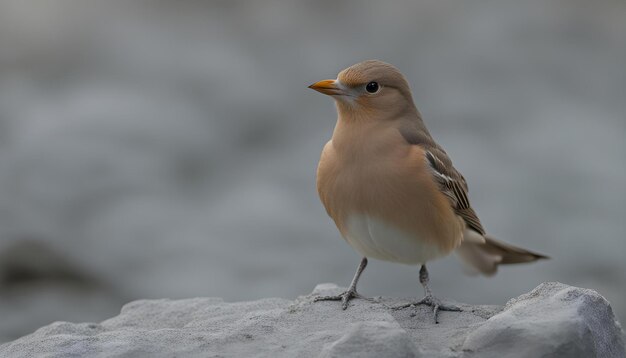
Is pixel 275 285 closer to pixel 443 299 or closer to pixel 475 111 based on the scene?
pixel 475 111

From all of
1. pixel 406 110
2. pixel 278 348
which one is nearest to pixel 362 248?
pixel 406 110

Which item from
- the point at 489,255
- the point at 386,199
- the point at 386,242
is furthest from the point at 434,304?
the point at 489,255

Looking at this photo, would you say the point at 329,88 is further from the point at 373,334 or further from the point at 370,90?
the point at 373,334

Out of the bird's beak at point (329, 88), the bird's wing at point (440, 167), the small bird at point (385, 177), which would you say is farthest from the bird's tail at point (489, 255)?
the bird's beak at point (329, 88)

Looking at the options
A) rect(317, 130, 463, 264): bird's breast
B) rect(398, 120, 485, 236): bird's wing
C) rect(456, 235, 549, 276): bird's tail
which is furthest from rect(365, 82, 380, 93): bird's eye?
rect(456, 235, 549, 276): bird's tail

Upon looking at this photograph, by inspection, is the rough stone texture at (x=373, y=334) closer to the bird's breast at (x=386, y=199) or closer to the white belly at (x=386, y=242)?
the white belly at (x=386, y=242)

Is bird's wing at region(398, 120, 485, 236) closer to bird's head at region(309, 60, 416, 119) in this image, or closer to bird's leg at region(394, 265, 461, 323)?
bird's head at region(309, 60, 416, 119)
